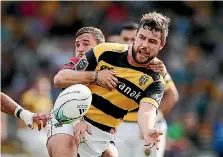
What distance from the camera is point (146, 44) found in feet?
20.9

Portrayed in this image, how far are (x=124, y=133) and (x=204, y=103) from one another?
6.23m

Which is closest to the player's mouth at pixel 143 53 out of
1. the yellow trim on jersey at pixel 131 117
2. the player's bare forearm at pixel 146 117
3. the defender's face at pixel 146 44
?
the defender's face at pixel 146 44

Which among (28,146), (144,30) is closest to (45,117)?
(144,30)

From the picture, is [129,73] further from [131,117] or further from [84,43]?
[131,117]

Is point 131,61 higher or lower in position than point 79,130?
higher

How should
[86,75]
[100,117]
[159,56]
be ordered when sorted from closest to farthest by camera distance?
[86,75], [100,117], [159,56]

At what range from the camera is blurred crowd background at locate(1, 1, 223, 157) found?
14.3 meters

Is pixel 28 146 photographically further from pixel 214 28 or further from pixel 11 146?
pixel 214 28

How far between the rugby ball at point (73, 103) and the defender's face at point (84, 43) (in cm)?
96

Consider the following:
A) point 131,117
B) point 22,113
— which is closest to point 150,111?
point 22,113

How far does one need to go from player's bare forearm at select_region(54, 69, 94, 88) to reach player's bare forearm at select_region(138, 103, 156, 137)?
548mm

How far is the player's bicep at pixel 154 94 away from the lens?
647 centimetres

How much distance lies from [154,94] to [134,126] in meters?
2.59

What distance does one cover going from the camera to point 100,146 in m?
6.93
